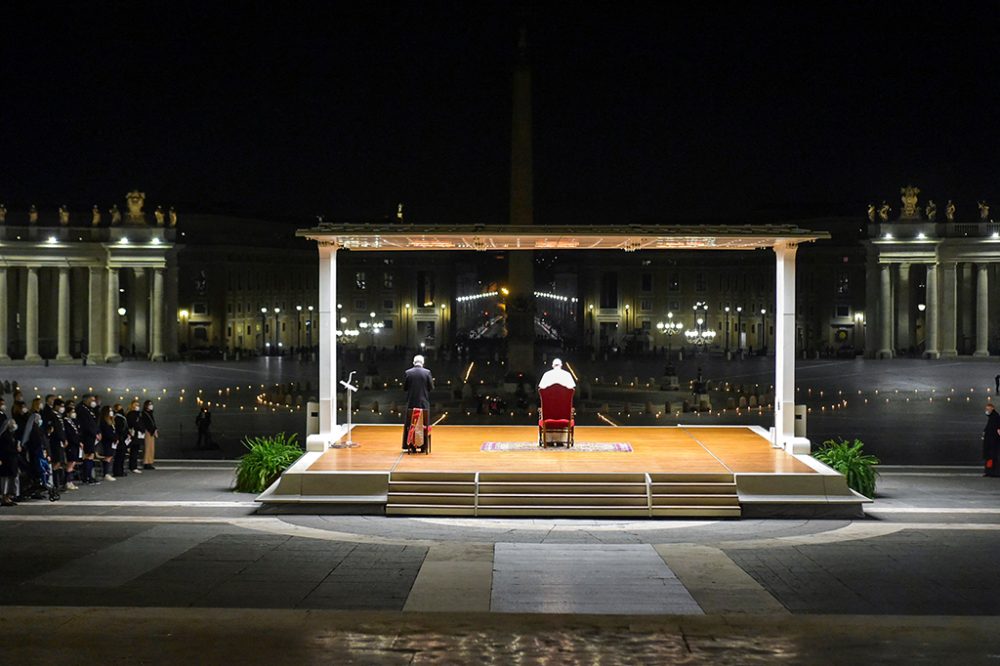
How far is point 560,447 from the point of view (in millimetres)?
26672

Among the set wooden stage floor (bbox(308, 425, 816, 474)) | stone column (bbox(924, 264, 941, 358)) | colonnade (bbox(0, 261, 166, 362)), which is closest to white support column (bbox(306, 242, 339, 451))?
wooden stage floor (bbox(308, 425, 816, 474))

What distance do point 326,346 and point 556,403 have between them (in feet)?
15.2

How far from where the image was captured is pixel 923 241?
9131 cm

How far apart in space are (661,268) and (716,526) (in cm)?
11798

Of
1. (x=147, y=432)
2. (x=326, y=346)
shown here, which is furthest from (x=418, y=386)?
(x=147, y=432)

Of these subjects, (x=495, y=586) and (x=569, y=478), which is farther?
(x=569, y=478)

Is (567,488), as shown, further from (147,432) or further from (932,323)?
(932,323)

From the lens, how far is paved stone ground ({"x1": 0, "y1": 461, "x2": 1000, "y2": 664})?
44.1 ft

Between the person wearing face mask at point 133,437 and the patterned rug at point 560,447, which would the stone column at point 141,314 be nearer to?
the person wearing face mask at point 133,437

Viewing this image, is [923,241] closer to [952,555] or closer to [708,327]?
[708,327]

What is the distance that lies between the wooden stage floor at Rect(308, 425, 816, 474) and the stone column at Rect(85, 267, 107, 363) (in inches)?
2576

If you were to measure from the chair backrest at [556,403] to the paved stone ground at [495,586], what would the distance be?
485cm

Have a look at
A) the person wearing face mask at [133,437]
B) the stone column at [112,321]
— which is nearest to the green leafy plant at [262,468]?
the person wearing face mask at [133,437]

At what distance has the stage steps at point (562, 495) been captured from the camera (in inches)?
874
